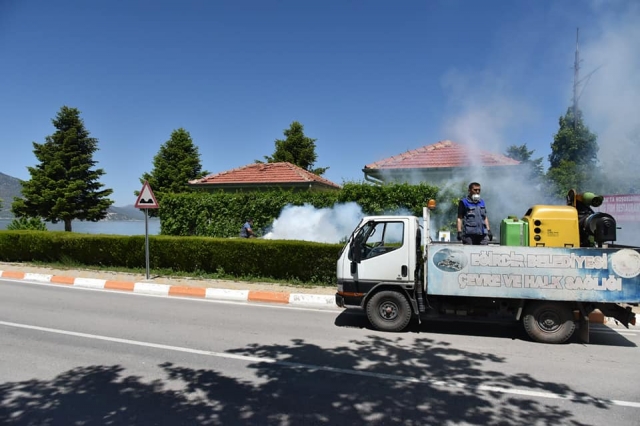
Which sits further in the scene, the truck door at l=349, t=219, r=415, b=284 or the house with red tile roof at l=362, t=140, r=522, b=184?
the house with red tile roof at l=362, t=140, r=522, b=184

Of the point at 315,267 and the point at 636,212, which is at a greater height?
the point at 636,212

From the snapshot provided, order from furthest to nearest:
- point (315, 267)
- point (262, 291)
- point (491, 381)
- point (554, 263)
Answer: point (315, 267) → point (262, 291) → point (554, 263) → point (491, 381)

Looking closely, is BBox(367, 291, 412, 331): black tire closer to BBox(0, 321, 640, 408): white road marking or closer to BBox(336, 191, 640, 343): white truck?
BBox(336, 191, 640, 343): white truck

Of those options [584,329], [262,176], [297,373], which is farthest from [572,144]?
[297,373]

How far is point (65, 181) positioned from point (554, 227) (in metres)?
31.2

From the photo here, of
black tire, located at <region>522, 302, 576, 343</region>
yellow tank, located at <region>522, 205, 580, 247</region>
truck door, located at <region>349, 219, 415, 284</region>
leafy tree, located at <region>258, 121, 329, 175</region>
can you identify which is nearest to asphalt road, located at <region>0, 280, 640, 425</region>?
black tire, located at <region>522, 302, 576, 343</region>

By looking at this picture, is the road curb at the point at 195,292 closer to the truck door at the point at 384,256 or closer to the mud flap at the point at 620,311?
the truck door at the point at 384,256

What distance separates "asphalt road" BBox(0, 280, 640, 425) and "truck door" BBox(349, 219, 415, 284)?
0.88m

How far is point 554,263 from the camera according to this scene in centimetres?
549

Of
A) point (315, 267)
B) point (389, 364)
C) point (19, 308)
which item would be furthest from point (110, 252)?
point (389, 364)

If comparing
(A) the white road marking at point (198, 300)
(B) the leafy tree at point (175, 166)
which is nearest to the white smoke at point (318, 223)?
(A) the white road marking at point (198, 300)

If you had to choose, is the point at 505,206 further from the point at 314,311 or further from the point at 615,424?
the point at 615,424

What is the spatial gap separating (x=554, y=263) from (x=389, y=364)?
2771 mm

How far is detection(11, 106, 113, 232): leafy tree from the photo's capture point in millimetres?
27562
